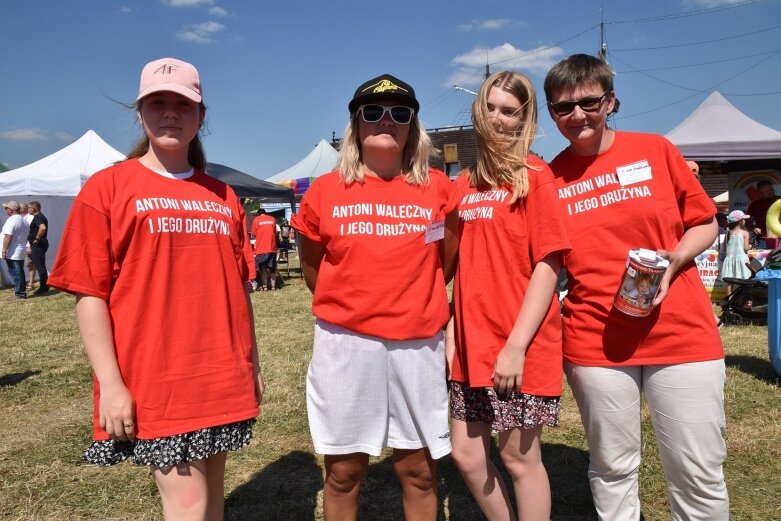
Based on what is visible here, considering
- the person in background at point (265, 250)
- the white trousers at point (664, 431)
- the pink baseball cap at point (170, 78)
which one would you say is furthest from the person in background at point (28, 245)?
the white trousers at point (664, 431)

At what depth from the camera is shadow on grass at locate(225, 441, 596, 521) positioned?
2.99 meters

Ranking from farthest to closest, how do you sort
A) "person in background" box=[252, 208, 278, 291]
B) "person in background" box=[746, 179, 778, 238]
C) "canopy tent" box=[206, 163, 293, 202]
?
"canopy tent" box=[206, 163, 293, 202] → "person in background" box=[252, 208, 278, 291] → "person in background" box=[746, 179, 778, 238]

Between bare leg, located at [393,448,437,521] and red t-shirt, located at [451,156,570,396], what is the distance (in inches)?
14.2

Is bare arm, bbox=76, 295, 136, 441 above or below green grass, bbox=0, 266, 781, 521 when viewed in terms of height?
above

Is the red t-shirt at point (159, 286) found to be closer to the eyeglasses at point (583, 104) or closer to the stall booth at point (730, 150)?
the eyeglasses at point (583, 104)

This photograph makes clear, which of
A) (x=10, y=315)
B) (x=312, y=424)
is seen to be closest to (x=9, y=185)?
(x=10, y=315)

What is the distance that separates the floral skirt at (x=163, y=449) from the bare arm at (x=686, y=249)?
149 cm

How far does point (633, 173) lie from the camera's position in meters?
2.00

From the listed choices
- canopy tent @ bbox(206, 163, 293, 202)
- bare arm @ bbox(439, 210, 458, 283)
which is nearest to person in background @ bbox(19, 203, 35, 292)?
canopy tent @ bbox(206, 163, 293, 202)

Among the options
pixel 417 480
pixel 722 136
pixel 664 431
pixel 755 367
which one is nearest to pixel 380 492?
pixel 417 480

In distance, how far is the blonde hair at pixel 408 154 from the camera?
2125 millimetres

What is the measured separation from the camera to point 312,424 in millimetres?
2146

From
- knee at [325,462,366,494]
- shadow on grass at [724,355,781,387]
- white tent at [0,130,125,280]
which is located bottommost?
shadow on grass at [724,355,781,387]

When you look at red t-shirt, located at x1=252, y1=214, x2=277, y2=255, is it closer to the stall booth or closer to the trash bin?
the stall booth
